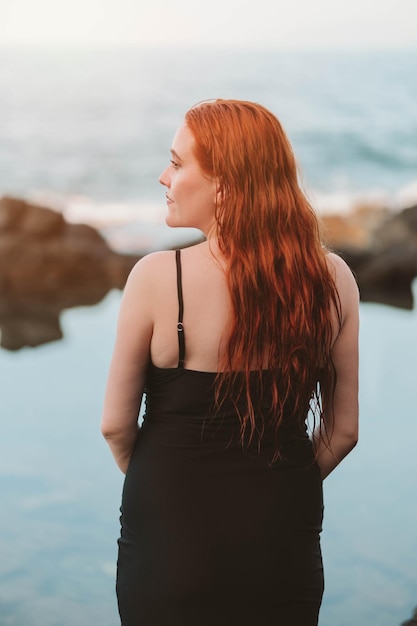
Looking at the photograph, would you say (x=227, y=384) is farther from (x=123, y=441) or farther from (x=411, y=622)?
(x=411, y=622)

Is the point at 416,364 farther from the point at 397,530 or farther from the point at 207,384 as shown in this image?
the point at 207,384

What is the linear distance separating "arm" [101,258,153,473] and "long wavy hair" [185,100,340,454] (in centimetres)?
11

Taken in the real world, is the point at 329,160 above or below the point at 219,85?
below

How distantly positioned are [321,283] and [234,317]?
146 mm

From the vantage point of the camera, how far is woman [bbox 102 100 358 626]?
1.30 meters

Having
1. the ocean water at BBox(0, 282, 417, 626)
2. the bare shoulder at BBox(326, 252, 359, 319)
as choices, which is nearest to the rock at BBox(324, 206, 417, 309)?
the ocean water at BBox(0, 282, 417, 626)

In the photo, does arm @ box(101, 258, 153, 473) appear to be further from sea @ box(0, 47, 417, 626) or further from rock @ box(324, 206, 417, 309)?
rock @ box(324, 206, 417, 309)

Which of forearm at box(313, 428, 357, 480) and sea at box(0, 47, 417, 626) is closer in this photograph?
forearm at box(313, 428, 357, 480)

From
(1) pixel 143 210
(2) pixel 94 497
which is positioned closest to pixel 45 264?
(2) pixel 94 497

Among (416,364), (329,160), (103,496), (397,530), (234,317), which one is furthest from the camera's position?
(329,160)

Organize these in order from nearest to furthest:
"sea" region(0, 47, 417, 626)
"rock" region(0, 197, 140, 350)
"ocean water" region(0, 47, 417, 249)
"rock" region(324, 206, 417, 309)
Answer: "sea" region(0, 47, 417, 626) → "rock" region(324, 206, 417, 309) → "rock" region(0, 197, 140, 350) → "ocean water" region(0, 47, 417, 249)

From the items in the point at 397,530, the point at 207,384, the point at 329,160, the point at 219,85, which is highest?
the point at 219,85

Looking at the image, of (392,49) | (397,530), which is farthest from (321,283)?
(392,49)

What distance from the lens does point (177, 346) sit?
4.34ft
